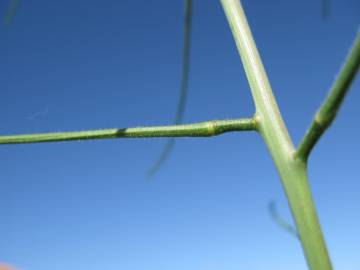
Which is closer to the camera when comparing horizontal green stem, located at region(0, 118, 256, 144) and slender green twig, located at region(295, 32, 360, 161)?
slender green twig, located at region(295, 32, 360, 161)

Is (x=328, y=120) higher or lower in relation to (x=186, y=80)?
higher

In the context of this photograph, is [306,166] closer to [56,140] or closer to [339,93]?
[339,93]

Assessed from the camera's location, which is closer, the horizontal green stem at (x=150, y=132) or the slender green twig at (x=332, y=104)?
the slender green twig at (x=332, y=104)

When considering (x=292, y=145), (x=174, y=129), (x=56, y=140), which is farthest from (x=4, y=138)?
(x=292, y=145)
